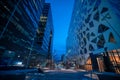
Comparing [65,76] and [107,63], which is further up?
[107,63]

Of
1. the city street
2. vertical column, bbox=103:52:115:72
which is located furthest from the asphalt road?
vertical column, bbox=103:52:115:72

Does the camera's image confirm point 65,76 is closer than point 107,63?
Yes

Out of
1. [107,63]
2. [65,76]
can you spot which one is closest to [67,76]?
[65,76]

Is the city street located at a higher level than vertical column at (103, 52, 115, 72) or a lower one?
lower

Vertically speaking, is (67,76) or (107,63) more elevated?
(107,63)

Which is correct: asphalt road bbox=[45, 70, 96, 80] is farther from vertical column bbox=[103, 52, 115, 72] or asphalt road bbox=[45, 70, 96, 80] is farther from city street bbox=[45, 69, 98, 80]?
vertical column bbox=[103, 52, 115, 72]

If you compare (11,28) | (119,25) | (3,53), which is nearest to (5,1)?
(11,28)

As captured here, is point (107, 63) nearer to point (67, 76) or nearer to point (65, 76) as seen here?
point (67, 76)

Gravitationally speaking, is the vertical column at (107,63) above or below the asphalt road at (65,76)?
above

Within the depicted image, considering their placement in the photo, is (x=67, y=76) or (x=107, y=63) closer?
(x=67, y=76)

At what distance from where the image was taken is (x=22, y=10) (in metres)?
37.5

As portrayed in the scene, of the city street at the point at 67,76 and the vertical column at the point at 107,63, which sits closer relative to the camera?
A: the city street at the point at 67,76

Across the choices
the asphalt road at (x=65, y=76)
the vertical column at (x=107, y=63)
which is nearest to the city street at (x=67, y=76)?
the asphalt road at (x=65, y=76)

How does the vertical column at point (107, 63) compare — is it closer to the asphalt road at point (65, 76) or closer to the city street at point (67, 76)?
the city street at point (67, 76)
